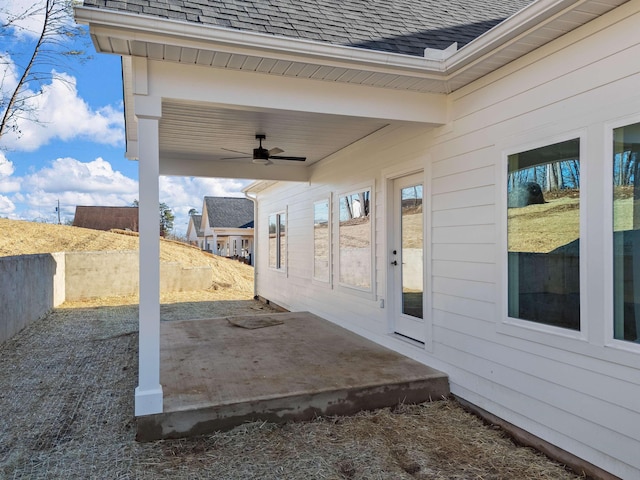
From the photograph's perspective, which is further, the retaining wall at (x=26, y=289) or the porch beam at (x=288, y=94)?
the retaining wall at (x=26, y=289)

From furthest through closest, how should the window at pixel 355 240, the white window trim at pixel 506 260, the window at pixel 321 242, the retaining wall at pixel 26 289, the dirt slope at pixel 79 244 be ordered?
the dirt slope at pixel 79 244 < the window at pixel 321 242 < the retaining wall at pixel 26 289 < the window at pixel 355 240 < the white window trim at pixel 506 260

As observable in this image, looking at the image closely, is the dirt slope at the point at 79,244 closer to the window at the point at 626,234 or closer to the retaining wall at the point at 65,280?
the retaining wall at the point at 65,280

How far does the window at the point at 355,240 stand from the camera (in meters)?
5.62

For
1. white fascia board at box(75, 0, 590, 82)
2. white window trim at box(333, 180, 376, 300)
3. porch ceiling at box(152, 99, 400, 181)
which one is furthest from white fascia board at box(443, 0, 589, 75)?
white window trim at box(333, 180, 376, 300)

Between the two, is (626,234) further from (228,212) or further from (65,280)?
(228,212)

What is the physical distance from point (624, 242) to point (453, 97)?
80.9 inches

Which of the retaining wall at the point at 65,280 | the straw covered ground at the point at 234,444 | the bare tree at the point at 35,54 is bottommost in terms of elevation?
the straw covered ground at the point at 234,444

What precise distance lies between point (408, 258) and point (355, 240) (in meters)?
1.25

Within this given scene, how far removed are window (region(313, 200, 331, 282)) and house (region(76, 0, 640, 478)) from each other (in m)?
1.94

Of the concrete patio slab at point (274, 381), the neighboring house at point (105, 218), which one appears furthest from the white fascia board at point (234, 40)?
the neighboring house at point (105, 218)

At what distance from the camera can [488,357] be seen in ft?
11.4

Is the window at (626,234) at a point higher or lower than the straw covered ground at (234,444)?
higher

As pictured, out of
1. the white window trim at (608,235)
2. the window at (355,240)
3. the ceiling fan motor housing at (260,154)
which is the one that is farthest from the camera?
the ceiling fan motor housing at (260,154)

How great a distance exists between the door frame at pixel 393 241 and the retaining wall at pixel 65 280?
528 centimetres
